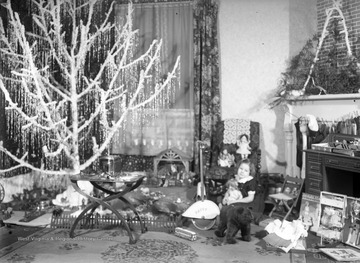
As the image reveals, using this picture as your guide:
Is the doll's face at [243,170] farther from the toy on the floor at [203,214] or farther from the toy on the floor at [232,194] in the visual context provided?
the toy on the floor at [203,214]

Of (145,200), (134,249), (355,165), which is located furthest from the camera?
(145,200)

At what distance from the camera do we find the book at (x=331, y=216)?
14.8 ft

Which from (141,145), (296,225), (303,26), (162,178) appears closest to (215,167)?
(162,178)

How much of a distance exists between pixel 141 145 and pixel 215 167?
1381mm

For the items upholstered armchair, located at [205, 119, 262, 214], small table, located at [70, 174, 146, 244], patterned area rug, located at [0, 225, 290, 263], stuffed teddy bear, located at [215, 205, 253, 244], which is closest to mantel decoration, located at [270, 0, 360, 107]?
upholstered armchair, located at [205, 119, 262, 214]

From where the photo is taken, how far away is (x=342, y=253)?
4117 millimetres

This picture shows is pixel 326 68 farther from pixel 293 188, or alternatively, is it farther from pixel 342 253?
pixel 342 253

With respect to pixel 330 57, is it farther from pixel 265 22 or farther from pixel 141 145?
pixel 141 145

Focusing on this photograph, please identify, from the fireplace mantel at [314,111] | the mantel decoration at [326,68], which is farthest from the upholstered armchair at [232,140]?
the mantel decoration at [326,68]

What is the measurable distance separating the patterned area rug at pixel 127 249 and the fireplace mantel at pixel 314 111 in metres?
2.01

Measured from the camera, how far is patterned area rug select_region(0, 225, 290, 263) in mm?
3961

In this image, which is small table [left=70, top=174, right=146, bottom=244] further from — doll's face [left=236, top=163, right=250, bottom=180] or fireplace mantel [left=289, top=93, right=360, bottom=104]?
fireplace mantel [left=289, top=93, right=360, bottom=104]

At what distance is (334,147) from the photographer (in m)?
4.85

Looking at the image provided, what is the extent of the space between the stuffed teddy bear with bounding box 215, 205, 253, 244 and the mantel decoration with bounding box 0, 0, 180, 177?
1876mm
